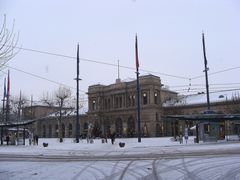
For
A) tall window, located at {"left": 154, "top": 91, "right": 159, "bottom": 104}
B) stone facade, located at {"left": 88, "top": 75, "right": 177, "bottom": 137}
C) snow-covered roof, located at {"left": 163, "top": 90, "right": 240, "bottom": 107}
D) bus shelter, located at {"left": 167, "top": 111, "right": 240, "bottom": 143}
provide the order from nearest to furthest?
bus shelter, located at {"left": 167, "top": 111, "right": 240, "bottom": 143} → snow-covered roof, located at {"left": 163, "top": 90, "right": 240, "bottom": 107} → stone facade, located at {"left": 88, "top": 75, "right": 177, "bottom": 137} → tall window, located at {"left": 154, "top": 91, "right": 159, "bottom": 104}

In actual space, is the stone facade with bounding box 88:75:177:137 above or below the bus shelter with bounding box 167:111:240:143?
above

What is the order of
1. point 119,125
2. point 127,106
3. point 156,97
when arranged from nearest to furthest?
point 156,97, point 127,106, point 119,125

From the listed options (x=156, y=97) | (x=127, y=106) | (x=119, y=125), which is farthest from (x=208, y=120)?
(x=119, y=125)

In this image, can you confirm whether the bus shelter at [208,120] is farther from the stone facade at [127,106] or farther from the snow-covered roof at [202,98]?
the stone facade at [127,106]

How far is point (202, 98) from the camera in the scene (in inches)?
3671

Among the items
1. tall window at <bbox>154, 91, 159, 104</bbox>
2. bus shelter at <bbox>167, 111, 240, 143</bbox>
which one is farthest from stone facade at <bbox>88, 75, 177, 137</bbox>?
bus shelter at <bbox>167, 111, 240, 143</bbox>

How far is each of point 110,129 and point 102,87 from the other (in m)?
12.4

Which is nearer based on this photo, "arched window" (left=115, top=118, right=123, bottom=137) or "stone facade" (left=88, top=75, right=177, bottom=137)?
"stone facade" (left=88, top=75, right=177, bottom=137)

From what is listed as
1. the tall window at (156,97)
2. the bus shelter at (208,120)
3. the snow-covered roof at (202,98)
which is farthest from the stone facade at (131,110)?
the bus shelter at (208,120)

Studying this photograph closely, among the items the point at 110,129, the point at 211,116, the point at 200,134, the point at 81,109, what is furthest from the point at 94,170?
the point at 81,109

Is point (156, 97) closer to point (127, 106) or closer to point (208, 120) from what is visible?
point (127, 106)

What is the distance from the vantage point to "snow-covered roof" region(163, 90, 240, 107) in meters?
88.6

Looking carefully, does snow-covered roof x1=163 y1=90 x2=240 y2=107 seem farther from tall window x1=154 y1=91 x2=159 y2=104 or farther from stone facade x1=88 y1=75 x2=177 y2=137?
stone facade x1=88 y1=75 x2=177 y2=137

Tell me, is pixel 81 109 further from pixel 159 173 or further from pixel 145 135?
pixel 159 173
